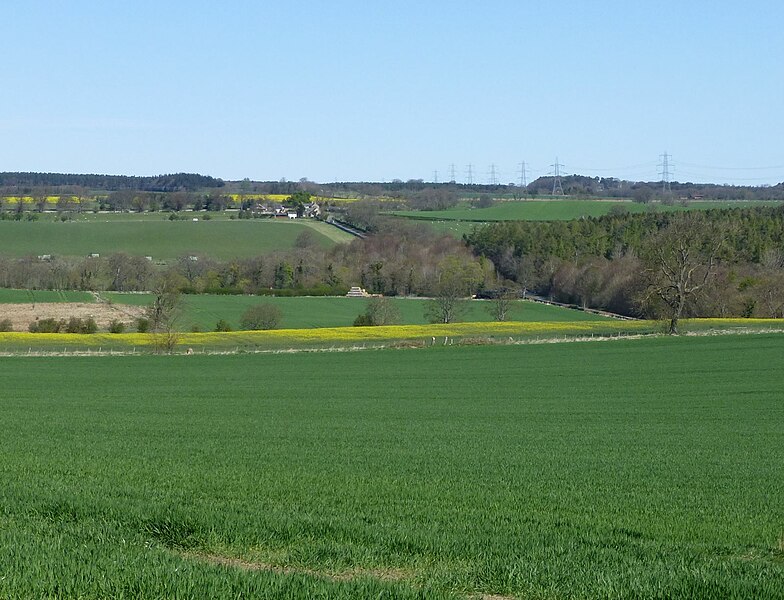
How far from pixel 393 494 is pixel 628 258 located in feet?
307

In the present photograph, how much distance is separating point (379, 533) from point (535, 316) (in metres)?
77.5

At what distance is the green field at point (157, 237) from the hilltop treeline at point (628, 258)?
2888 cm

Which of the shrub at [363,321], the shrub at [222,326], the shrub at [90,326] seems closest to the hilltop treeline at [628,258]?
the shrub at [363,321]

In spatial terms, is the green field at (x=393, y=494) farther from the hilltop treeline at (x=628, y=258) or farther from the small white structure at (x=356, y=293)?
the small white structure at (x=356, y=293)

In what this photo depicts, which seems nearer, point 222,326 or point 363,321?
point 222,326

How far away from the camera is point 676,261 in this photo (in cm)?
6731

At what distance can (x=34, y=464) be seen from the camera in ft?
51.9

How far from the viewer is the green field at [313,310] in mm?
79438

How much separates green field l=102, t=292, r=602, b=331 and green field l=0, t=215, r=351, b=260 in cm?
3071

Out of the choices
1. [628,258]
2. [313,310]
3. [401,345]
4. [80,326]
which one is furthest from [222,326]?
[628,258]

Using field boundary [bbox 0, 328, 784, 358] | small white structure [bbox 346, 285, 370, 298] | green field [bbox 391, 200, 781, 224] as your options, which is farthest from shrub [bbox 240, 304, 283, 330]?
green field [bbox 391, 200, 781, 224]

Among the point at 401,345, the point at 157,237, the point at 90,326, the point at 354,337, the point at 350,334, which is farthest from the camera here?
the point at 157,237

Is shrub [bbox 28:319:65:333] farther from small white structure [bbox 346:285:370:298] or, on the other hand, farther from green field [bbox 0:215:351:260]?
green field [bbox 0:215:351:260]

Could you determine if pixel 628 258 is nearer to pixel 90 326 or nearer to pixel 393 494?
pixel 90 326
